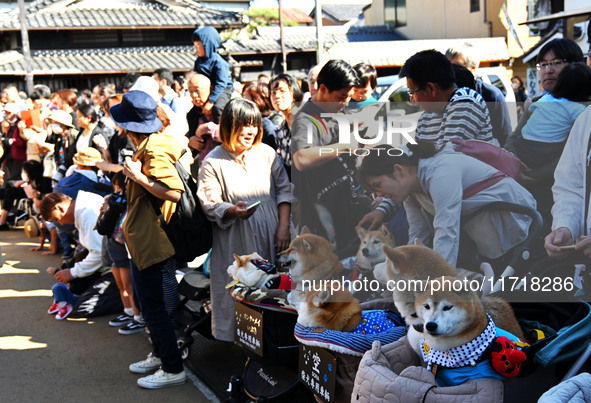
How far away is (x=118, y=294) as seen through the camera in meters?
5.93

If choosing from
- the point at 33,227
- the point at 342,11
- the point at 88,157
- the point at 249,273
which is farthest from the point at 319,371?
the point at 342,11

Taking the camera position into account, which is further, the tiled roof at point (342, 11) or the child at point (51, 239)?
the tiled roof at point (342, 11)

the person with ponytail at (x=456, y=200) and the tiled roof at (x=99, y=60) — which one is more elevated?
the tiled roof at (x=99, y=60)

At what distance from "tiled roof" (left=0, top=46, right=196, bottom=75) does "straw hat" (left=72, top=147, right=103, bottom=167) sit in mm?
17058

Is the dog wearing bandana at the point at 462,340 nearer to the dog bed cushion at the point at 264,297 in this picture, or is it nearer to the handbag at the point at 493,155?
the handbag at the point at 493,155

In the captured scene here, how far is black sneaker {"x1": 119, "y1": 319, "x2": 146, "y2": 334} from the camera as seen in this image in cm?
540

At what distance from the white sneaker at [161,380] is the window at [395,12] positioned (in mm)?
29978

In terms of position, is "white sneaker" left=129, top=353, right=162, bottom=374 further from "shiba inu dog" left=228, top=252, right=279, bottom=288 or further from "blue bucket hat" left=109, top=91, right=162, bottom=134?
"blue bucket hat" left=109, top=91, right=162, bottom=134

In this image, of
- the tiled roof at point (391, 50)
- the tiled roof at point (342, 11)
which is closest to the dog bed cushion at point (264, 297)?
the tiled roof at point (391, 50)

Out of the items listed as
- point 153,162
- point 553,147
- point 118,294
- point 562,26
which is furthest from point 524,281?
point 562,26

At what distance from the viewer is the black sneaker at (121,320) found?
5625 mm

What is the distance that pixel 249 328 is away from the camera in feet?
11.8

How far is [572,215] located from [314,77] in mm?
3101

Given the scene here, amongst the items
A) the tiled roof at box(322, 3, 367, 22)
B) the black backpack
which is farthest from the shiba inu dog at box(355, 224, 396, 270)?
the tiled roof at box(322, 3, 367, 22)
